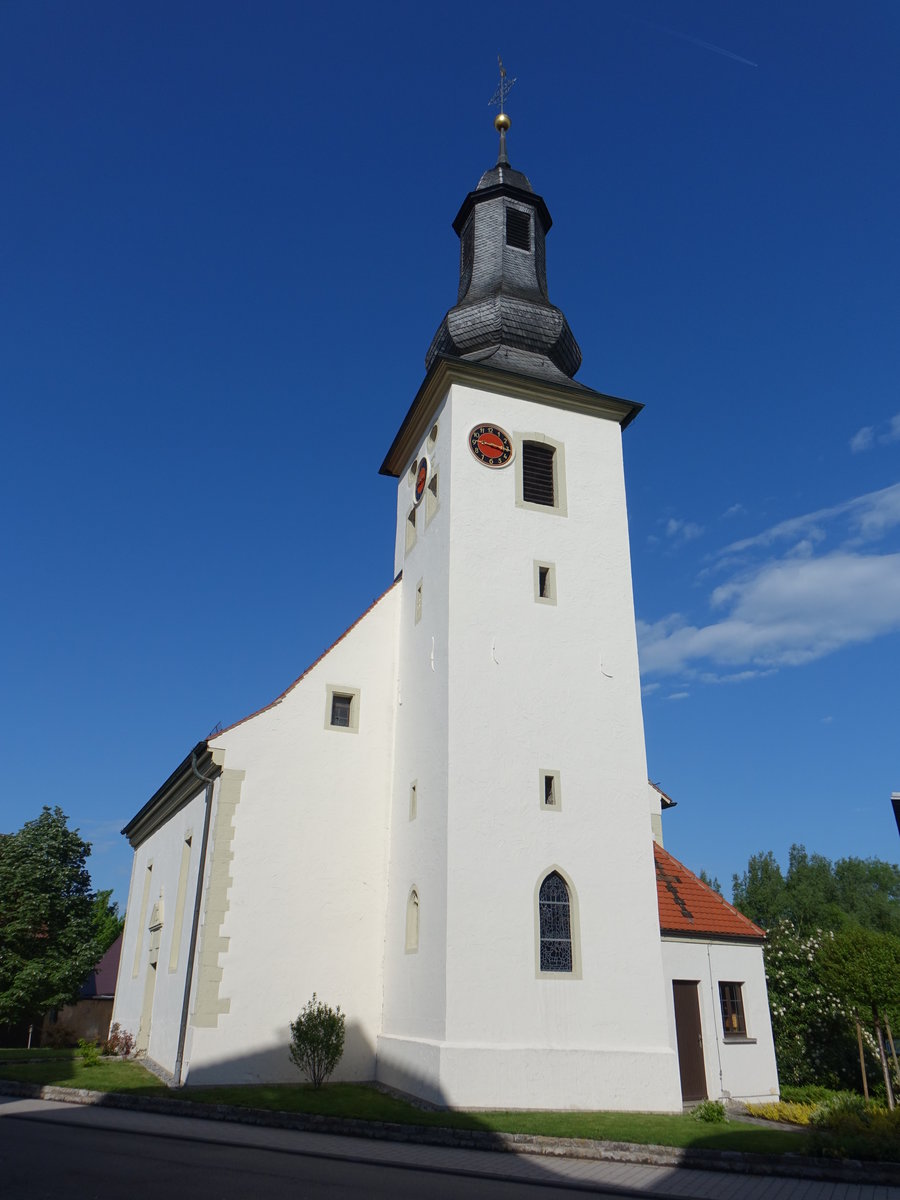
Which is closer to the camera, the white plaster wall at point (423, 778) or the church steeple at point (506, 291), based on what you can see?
the white plaster wall at point (423, 778)

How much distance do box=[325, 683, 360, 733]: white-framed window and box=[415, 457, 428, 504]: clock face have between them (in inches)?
175

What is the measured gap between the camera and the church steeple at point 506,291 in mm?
19008

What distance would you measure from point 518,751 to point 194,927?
6.51 metres

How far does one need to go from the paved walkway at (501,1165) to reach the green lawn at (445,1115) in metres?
0.64

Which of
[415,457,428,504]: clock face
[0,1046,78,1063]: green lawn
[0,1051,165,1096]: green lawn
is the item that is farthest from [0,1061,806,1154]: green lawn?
[415,457,428,504]: clock face

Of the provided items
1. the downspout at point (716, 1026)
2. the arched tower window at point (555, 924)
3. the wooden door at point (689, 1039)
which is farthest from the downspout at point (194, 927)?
the downspout at point (716, 1026)

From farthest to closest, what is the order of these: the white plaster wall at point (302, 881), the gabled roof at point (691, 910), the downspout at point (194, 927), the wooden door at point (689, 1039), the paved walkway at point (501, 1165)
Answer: the gabled roof at point (691, 910) < the wooden door at point (689, 1039) < the white plaster wall at point (302, 881) < the downspout at point (194, 927) < the paved walkway at point (501, 1165)

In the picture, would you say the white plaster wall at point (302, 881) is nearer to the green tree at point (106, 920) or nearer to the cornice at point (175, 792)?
the cornice at point (175, 792)

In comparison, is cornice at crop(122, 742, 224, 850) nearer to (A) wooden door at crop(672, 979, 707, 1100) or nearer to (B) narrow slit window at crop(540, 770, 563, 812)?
(B) narrow slit window at crop(540, 770, 563, 812)

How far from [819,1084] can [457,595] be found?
1305cm

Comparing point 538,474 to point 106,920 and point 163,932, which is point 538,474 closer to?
point 163,932

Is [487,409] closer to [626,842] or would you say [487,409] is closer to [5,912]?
[626,842]

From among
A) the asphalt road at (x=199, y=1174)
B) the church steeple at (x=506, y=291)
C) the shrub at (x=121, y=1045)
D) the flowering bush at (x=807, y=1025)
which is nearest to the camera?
the asphalt road at (x=199, y=1174)

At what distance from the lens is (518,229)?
20.9 metres
